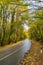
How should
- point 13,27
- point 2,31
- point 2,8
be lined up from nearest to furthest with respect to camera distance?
point 2,8 → point 2,31 → point 13,27

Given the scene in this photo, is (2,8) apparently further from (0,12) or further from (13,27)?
(13,27)

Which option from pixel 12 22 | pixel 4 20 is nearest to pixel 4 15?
pixel 4 20

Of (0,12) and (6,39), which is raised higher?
(0,12)

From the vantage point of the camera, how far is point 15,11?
1892 inches

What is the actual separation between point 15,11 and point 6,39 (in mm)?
7831

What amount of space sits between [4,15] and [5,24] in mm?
1883

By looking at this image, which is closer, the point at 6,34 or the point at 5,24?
the point at 5,24

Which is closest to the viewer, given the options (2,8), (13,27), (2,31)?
(2,8)

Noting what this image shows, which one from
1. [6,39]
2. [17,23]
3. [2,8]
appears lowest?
[6,39]

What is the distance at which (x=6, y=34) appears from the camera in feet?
171

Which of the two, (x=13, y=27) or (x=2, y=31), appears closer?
(x=2, y=31)

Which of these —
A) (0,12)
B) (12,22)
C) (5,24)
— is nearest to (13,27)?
(12,22)

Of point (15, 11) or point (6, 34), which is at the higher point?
A: point (15, 11)

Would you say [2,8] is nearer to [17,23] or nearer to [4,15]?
[4,15]
